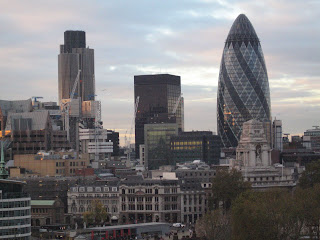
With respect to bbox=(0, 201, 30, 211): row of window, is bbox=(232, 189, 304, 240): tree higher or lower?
lower

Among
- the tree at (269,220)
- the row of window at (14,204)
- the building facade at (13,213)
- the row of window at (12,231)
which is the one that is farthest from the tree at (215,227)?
the row of window at (12,231)

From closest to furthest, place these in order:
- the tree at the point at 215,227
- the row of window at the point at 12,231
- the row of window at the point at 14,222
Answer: the row of window at the point at 12,231
the row of window at the point at 14,222
the tree at the point at 215,227

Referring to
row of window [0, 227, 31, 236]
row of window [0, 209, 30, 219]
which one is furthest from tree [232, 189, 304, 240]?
row of window [0, 227, 31, 236]

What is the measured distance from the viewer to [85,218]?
656 feet

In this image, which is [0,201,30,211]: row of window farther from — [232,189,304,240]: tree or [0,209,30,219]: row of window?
[232,189,304,240]: tree

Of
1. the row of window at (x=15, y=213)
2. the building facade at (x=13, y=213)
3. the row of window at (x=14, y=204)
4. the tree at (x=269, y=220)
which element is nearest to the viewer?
the building facade at (x=13, y=213)

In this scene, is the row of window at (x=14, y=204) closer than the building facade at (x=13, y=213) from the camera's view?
No

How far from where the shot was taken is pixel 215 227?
530ft

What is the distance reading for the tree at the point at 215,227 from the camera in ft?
524

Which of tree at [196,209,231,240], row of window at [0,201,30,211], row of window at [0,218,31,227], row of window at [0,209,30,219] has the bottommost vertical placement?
tree at [196,209,231,240]

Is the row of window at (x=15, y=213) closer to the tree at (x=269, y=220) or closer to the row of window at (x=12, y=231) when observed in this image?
the row of window at (x=12, y=231)

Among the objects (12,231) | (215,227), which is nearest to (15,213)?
(12,231)

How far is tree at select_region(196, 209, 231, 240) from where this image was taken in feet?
524

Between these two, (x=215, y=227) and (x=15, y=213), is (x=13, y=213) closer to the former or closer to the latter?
(x=15, y=213)
